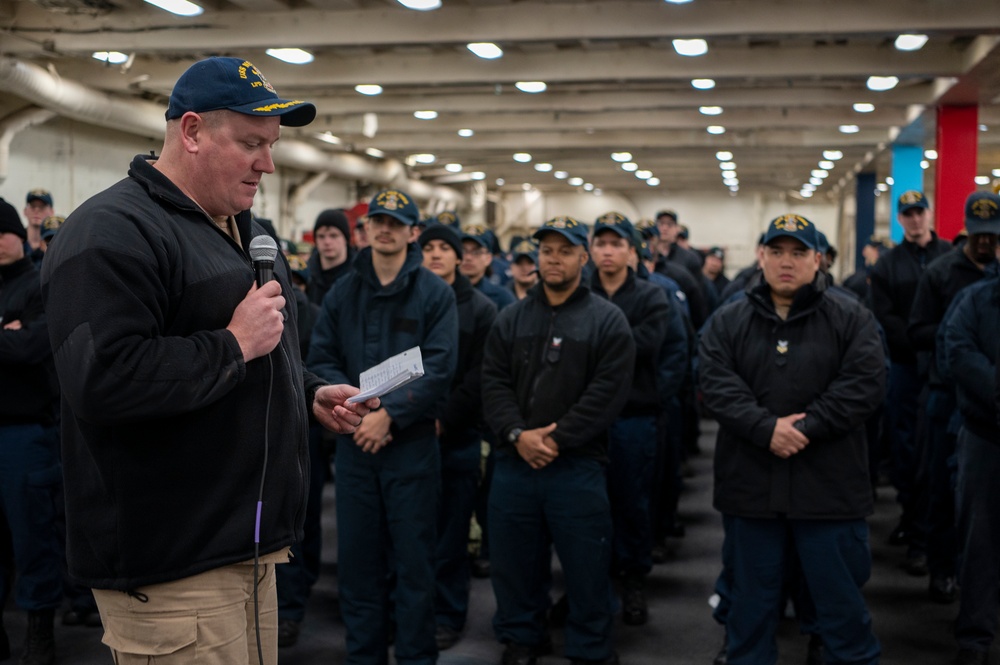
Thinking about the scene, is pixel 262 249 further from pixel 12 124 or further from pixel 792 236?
pixel 12 124

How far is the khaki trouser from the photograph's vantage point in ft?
6.54

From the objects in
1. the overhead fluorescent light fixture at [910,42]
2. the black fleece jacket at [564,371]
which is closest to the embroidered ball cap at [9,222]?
the black fleece jacket at [564,371]

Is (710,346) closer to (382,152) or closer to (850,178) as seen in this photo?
(382,152)

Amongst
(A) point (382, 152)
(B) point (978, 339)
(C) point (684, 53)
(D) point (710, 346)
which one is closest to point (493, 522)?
(D) point (710, 346)

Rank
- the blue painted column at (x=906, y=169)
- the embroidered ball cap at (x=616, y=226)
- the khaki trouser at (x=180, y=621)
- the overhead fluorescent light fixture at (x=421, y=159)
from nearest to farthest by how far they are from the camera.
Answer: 1. the khaki trouser at (x=180, y=621)
2. the embroidered ball cap at (x=616, y=226)
3. the blue painted column at (x=906, y=169)
4. the overhead fluorescent light fixture at (x=421, y=159)

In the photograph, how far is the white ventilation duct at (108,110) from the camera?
8.95 m

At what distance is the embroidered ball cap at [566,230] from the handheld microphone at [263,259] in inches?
A: 98.9

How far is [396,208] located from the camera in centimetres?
441

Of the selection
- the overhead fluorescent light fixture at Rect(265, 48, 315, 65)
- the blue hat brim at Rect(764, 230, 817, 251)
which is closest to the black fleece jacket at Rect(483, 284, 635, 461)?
the blue hat brim at Rect(764, 230, 817, 251)

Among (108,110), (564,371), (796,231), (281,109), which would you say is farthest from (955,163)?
(281,109)

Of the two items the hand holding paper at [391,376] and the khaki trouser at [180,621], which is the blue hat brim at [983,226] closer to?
the hand holding paper at [391,376]

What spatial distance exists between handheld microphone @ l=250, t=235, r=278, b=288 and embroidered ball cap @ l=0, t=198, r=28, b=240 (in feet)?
10.1

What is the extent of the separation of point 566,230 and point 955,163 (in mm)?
8766

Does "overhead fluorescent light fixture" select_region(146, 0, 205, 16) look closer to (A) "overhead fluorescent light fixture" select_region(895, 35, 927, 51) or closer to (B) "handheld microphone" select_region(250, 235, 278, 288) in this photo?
(A) "overhead fluorescent light fixture" select_region(895, 35, 927, 51)
